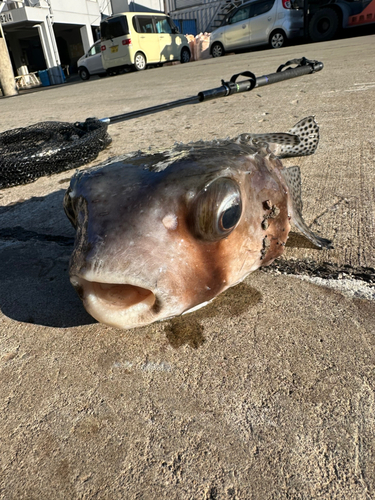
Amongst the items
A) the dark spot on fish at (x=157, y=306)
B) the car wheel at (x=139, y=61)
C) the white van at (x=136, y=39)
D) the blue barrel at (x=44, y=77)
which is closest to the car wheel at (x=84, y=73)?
the white van at (x=136, y=39)

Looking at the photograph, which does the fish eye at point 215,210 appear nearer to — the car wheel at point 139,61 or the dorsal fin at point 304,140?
the dorsal fin at point 304,140

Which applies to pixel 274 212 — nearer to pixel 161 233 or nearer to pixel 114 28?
pixel 161 233

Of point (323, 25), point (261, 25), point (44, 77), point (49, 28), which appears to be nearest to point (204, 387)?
point (323, 25)

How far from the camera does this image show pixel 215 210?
3.96 ft

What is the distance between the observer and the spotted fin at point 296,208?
5.86 ft

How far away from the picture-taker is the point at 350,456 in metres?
1.00

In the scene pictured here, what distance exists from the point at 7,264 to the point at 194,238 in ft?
4.45

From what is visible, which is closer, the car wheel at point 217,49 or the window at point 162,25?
the car wheel at point 217,49

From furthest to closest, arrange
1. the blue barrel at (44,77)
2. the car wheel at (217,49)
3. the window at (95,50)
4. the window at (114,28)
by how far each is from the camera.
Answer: the blue barrel at (44,77)
the window at (95,50)
the car wheel at (217,49)
the window at (114,28)

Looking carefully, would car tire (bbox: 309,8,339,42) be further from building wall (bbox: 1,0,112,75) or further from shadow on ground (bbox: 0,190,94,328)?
building wall (bbox: 1,0,112,75)

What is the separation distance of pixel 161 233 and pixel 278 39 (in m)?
16.6

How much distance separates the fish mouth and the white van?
57.5 ft

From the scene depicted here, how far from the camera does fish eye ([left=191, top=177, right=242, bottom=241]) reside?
47.6 inches

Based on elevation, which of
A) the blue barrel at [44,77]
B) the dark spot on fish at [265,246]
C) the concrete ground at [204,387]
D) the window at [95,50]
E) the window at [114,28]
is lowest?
the concrete ground at [204,387]
